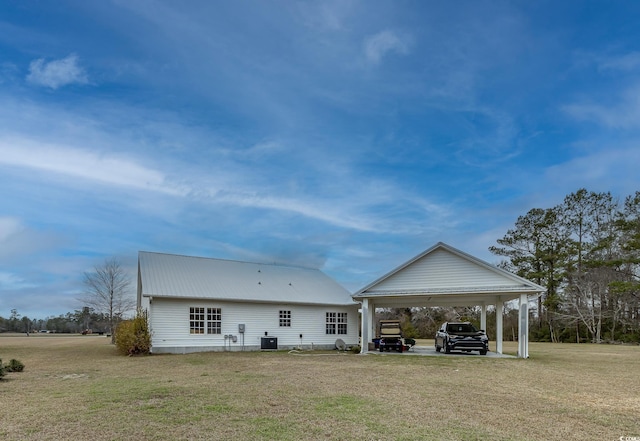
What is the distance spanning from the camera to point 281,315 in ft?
84.4

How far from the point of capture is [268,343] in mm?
24531

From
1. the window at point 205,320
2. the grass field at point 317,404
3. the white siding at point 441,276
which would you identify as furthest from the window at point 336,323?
the grass field at point 317,404

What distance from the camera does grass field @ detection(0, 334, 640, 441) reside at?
21.3 ft

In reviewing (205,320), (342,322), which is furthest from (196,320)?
(342,322)

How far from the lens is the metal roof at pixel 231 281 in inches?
909

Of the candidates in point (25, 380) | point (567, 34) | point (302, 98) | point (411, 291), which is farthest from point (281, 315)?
point (567, 34)

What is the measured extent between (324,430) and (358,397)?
2.83 meters

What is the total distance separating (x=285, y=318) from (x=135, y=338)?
819 cm

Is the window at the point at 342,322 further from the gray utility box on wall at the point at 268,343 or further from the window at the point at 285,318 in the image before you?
the gray utility box on wall at the point at 268,343

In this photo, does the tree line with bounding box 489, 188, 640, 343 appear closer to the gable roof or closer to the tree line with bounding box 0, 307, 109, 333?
the gable roof

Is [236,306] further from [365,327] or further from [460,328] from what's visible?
[460,328]

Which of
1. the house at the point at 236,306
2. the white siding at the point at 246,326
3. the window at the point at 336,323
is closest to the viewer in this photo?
the white siding at the point at 246,326

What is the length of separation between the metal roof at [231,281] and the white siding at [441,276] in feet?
18.7

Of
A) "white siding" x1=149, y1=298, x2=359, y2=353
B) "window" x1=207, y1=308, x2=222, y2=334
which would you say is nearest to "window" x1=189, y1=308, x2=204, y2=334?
"white siding" x1=149, y1=298, x2=359, y2=353
